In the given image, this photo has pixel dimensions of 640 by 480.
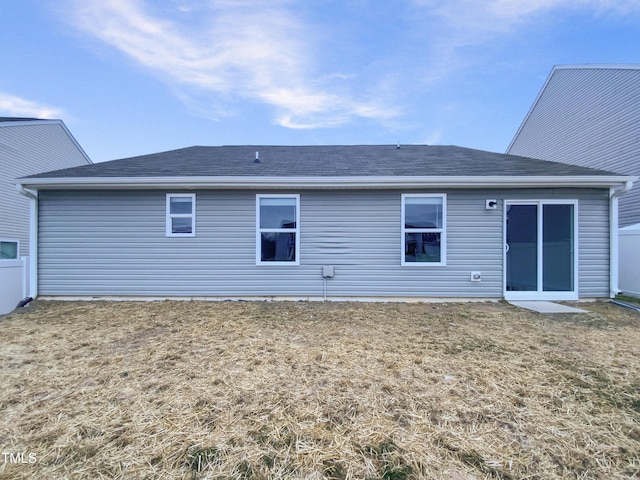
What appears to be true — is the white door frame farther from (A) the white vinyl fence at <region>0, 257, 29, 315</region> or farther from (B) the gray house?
(A) the white vinyl fence at <region>0, 257, 29, 315</region>

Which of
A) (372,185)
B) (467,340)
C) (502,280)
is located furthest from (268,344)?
(502,280)

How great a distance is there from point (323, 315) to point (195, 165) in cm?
482

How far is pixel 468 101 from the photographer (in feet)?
44.0

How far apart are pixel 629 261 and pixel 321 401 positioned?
29.6 feet

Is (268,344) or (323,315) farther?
(323,315)

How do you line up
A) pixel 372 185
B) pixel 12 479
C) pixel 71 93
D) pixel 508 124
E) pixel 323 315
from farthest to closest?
1. pixel 508 124
2. pixel 71 93
3. pixel 372 185
4. pixel 323 315
5. pixel 12 479

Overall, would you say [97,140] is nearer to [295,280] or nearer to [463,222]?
[295,280]

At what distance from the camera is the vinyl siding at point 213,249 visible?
6.36 m

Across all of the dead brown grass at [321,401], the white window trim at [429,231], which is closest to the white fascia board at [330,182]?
the white window trim at [429,231]

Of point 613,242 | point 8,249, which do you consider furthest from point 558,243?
point 8,249

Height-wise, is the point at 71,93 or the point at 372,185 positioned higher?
the point at 71,93

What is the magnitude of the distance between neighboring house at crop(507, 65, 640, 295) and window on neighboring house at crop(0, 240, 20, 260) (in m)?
17.9

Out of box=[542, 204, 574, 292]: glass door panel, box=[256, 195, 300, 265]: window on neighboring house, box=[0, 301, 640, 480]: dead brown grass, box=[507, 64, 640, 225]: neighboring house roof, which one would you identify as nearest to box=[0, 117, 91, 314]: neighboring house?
box=[256, 195, 300, 265]: window on neighboring house

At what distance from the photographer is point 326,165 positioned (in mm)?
7133
